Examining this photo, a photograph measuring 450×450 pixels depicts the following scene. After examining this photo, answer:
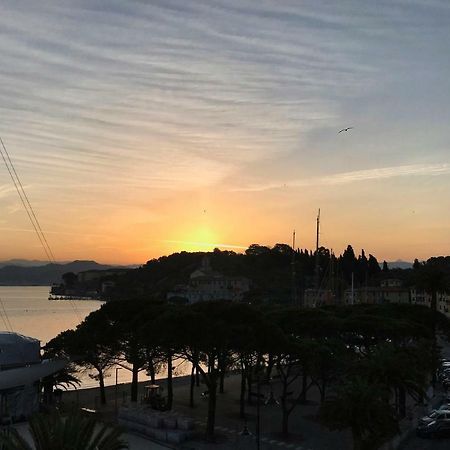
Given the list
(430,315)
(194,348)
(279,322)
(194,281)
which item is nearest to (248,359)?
(194,348)

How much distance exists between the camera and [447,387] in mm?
41375

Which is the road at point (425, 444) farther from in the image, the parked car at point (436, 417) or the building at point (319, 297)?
the building at point (319, 297)

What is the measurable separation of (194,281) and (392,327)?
15379 cm

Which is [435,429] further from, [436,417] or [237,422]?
[237,422]

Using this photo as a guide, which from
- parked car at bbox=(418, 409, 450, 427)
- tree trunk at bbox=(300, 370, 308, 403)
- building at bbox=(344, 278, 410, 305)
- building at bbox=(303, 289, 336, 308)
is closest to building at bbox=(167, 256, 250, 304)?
building at bbox=(303, 289, 336, 308)

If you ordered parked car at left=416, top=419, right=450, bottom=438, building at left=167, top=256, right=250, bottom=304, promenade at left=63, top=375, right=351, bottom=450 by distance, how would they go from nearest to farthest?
promenade at left=63, top=375, right=351, bottom=450 < parked car at left=416, top=419, right=450, bottom=438 < building at left=167, top=256, right=250, bottom=304

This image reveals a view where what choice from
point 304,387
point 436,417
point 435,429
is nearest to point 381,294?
point 304,387

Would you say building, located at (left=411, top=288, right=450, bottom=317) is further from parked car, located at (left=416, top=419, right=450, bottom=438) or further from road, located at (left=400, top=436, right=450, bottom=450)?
road, located at (left=400, top=436, right=450, bottom=450)

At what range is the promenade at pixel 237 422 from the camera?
83.1 feet

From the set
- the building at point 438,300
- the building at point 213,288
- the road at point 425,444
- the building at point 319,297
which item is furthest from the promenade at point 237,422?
the building at point 213,288

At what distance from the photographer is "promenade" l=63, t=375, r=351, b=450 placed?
83.1ft

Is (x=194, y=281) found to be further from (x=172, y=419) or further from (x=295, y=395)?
(x=172, y=419)

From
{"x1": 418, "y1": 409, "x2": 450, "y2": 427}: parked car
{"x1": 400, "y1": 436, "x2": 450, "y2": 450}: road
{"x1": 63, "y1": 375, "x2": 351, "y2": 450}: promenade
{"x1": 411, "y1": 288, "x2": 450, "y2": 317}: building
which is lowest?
{"x1": 63, "y1": 375, "x2": 351, "y2": 450}: promenade

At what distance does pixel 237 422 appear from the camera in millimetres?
30125
